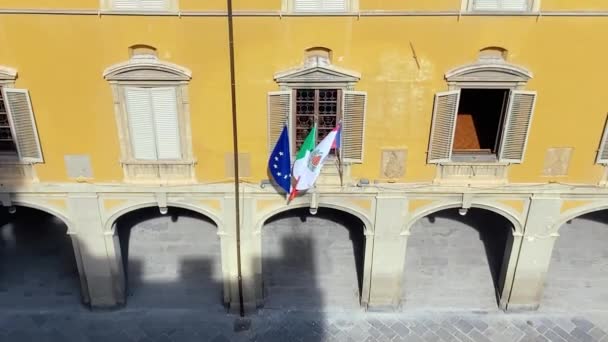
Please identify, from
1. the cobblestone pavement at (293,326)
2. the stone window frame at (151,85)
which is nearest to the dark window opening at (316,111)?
the stone window frame at (151,85)

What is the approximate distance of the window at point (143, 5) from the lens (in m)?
13.8

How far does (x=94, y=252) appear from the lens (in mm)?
17484

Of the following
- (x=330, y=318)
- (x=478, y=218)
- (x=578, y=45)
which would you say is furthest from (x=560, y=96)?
(x=330, y=318)

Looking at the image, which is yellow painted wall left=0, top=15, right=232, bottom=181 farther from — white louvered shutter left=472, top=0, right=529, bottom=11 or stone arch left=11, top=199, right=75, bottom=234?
white louvered shutter left=472, top=0, right=529, bottom=11

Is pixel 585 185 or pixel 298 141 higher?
pixel 298 141

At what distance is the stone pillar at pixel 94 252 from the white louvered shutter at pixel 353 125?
7.64m

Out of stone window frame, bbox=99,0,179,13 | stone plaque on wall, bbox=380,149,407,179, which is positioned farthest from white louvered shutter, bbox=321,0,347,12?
stone plaque on wall, bbox=380,149,407,179

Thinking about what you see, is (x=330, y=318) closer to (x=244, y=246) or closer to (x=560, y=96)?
(x=244, y=246)

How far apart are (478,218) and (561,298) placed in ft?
12.8

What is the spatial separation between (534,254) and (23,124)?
15810 millimetres

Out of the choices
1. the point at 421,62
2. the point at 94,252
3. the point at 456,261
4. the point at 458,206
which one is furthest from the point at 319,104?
the point at 94,252

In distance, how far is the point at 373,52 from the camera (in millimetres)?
14406

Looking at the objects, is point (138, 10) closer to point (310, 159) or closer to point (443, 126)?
point (310, 159)

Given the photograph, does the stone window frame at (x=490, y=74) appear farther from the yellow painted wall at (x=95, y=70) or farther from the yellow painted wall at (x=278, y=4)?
the yellow painted wall at (x=95, y=70)
